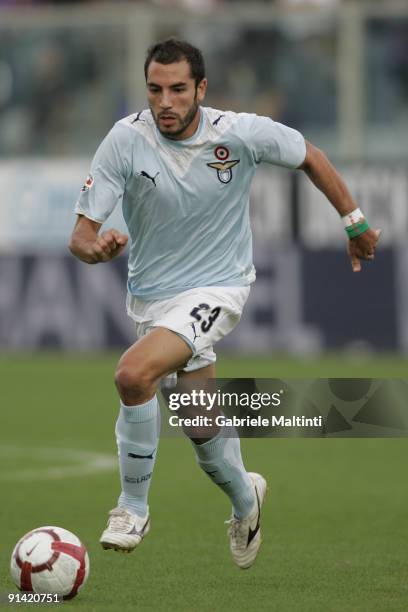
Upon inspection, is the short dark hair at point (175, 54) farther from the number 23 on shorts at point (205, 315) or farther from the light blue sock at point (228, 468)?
the light blue sock at point (228, 468)

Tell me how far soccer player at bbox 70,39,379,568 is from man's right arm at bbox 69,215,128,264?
0.03 feet

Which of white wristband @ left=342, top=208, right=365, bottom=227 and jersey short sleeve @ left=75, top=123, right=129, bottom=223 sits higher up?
jersey short sleeve @ left=75, top=123, right=129, bottom=223

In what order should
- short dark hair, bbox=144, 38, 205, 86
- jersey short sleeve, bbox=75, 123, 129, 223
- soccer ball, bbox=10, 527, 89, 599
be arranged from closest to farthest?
soccer ball, bbox=10, 527, 89, 599
jersey short sleeve, bbox=75, 123, 129, 223
short dark hair, bbox=144, 38, 205, 86

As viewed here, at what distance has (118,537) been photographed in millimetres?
6723

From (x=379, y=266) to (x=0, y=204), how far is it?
15.9 ft

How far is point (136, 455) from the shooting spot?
22.9 feet

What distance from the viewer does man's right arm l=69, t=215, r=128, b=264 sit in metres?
6.42

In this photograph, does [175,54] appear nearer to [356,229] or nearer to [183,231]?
[183,231]

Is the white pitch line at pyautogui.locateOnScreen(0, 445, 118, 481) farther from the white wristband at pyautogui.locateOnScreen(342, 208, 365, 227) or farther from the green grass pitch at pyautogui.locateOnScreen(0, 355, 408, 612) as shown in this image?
the white wristband at pyautogui.locateOnScreen(342, 208, 365, 227)

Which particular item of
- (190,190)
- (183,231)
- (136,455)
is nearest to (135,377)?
(136,455)

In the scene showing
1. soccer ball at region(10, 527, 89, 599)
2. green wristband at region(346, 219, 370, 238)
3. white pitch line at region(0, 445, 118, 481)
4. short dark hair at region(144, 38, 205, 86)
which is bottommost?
white pitch line at region(0, 445, 118, 481)

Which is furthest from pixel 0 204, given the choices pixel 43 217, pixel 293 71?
pixel 293 71

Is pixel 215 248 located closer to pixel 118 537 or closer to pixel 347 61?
pixel 118 537

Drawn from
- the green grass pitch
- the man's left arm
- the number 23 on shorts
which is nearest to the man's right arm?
the number 23 on shorts
